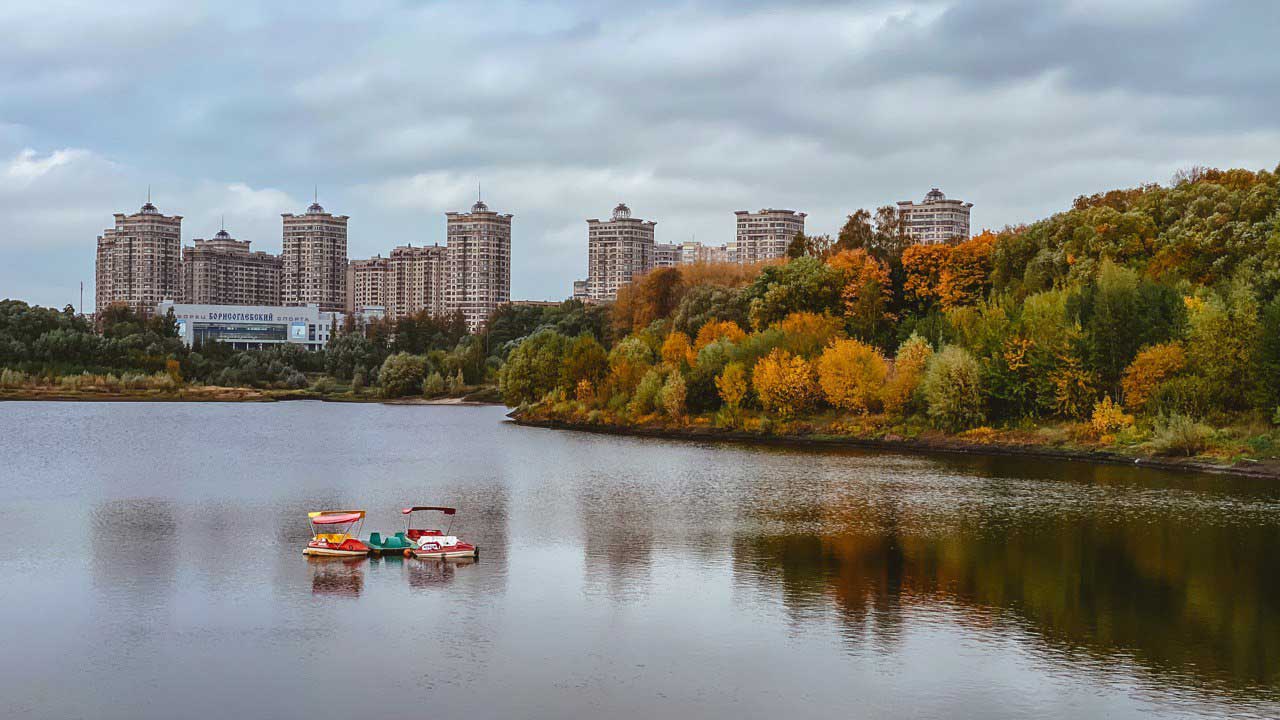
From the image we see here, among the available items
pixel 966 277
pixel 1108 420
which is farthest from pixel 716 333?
pixel 1108 420

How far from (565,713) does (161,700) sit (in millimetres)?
5654

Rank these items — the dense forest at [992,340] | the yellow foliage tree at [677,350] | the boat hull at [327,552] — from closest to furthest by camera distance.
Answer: the boat hull at [327,552] < the dense forest at [992,340] < the yellow foliage tree at [677,350]

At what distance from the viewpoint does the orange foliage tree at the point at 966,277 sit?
6969 centimetres

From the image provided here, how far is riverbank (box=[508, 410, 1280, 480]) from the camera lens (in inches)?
1665

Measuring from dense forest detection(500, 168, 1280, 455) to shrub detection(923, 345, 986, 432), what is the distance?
0.24 ft

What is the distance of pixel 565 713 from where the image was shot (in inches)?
570

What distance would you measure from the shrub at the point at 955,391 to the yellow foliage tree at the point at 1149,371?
7.10 metres

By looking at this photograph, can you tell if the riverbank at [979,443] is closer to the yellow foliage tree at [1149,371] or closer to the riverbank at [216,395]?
the yellow foliage tree at [1149,371]

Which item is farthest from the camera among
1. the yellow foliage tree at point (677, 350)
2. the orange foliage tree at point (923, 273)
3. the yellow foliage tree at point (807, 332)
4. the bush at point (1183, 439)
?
the orange foliage tree at point (923, 273)

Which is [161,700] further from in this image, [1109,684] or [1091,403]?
[1091,403]

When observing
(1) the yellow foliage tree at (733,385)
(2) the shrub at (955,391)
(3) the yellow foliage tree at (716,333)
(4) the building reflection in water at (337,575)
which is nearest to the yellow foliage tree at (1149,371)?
(2) the shrub at (955,391)

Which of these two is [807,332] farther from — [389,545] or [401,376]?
[401,376]

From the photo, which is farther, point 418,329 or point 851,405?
point 418,329

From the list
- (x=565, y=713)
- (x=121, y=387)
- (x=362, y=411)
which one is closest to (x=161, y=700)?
(x=565, y=713)
